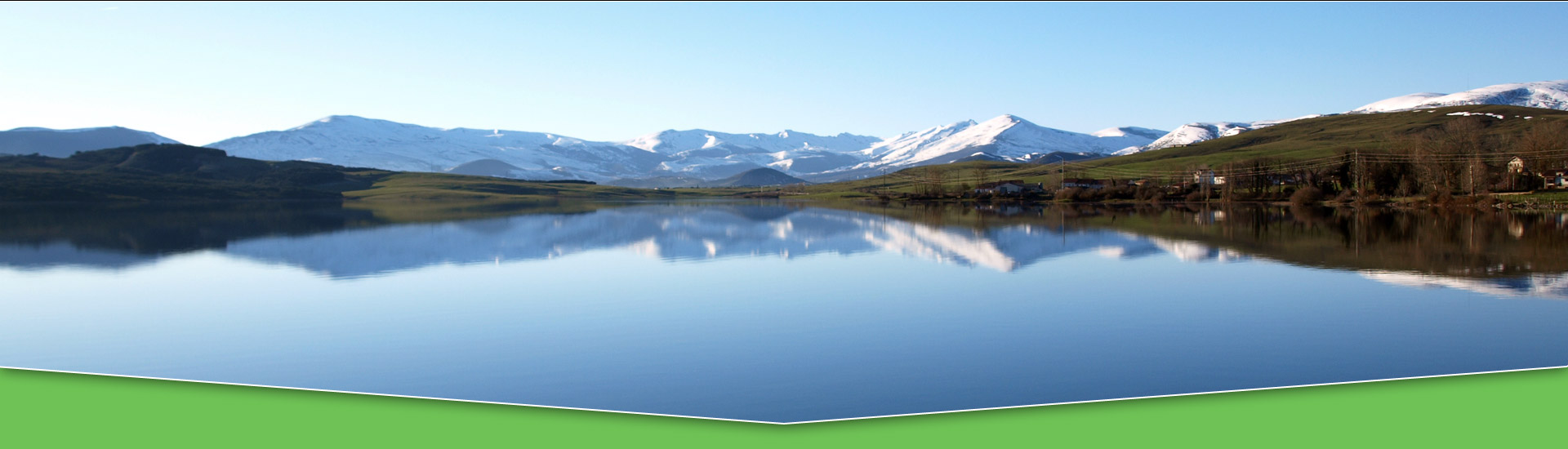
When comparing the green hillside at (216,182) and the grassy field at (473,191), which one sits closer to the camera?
the green hillside at (216,182)

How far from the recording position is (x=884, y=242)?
36844mm

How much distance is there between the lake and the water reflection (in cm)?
32

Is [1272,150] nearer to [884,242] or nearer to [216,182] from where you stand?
[884,242]

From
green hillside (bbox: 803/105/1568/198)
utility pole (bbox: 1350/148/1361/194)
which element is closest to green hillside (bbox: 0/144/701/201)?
green hillside (bbox: 803/105/1568/198)

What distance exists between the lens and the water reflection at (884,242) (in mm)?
25266

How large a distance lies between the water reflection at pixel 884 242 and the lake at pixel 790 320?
317mm

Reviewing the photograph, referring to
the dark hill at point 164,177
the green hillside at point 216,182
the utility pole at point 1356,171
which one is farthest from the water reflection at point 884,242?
the green hillside at point 216,182

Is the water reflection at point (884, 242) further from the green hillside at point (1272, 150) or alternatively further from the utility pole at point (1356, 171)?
the green hillside at point (1272, 150)

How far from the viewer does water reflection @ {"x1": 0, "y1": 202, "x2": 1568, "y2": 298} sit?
25266mm

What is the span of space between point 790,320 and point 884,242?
867 inches

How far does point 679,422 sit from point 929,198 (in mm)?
116208

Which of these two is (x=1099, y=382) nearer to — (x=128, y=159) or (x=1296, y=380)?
(x=1296, y=380)

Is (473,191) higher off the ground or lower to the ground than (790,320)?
higher

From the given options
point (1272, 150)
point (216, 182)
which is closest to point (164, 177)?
point (216, 182)
